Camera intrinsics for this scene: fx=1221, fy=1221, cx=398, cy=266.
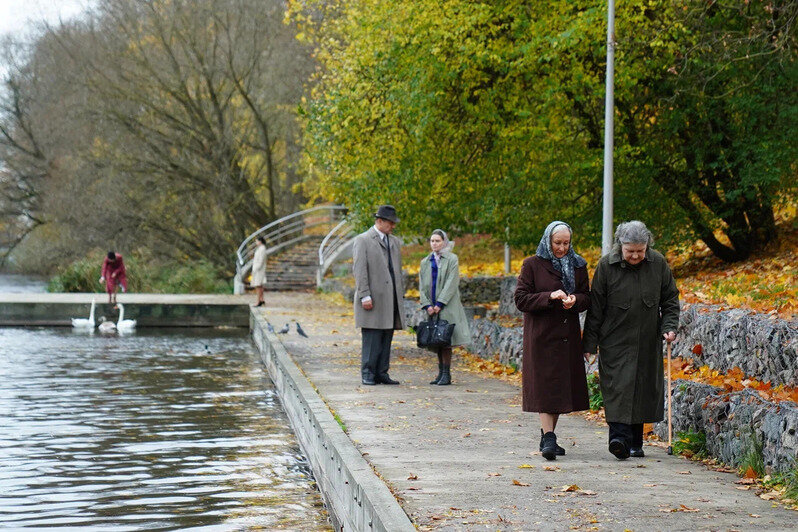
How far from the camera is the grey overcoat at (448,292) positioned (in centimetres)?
1438

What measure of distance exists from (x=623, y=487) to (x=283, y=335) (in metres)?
14.1

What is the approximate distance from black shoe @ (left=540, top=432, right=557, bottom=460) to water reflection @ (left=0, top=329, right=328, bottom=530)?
5.73ft

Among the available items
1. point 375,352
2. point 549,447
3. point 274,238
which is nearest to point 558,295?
point 549,447

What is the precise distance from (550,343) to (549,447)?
79cm

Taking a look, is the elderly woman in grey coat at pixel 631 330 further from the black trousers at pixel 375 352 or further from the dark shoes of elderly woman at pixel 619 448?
the black trousers at pixel 375 352

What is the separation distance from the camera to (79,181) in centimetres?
4425

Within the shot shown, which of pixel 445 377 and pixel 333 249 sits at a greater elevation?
pixel 333 249

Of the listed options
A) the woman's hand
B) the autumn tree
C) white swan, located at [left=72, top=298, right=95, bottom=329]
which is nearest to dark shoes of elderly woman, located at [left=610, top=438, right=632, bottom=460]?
the woman's hand

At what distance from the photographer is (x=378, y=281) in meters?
13.9

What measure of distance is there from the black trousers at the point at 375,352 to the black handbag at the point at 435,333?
38 cm

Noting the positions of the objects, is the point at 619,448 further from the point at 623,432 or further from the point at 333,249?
the point at 333,249

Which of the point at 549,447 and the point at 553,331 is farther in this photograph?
the point at 553,331

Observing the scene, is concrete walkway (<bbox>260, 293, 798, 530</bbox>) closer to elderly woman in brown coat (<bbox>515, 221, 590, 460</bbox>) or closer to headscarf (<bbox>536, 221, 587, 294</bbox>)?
elderly woman in brown coat (<bbox>515, 221, 590, 460</bbox>)

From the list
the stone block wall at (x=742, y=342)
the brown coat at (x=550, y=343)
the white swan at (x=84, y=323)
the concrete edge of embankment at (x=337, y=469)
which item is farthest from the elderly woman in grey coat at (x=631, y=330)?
the white swan at (x=84, y=323)
